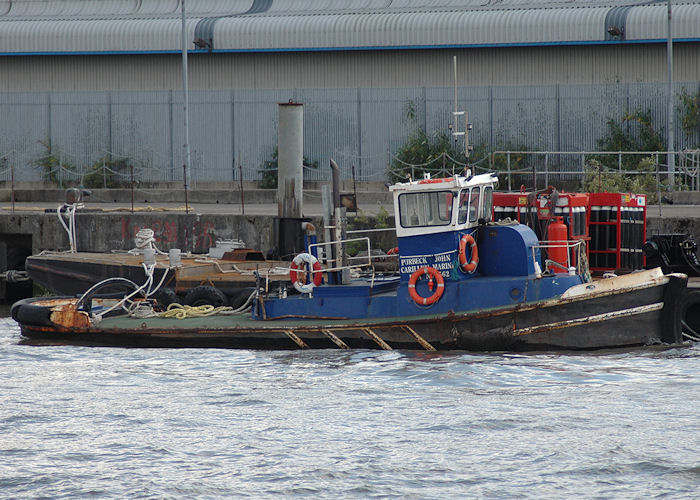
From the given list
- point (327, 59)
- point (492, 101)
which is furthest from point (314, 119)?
point (492, 101)

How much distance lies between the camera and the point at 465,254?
1451 cm

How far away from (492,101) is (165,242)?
435 inches

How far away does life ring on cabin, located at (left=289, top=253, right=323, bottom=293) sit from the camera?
15.3m

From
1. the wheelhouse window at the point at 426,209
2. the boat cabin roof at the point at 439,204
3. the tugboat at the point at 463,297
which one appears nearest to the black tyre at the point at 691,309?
the tugboat at the point at 463,297

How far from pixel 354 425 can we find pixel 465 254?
3729 millimetres

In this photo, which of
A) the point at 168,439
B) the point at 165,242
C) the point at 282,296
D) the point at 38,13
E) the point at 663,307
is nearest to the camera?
the point at 168,439

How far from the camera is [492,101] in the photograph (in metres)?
29.8

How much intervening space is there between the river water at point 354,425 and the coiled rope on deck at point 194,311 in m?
1.04

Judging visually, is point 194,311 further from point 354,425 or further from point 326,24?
point 326,24

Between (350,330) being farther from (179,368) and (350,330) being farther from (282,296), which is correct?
(179,368)

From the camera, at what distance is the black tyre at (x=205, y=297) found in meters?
17.2

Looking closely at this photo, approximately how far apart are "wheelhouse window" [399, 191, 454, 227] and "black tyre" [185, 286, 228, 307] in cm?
390

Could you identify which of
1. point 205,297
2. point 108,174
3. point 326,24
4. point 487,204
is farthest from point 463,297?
point 108,174

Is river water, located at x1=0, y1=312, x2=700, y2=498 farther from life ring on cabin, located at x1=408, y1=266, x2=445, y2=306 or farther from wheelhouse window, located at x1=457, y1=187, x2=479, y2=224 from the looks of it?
wheelhouse window, located at x1=457, y1=187, x2=479, y2=224
